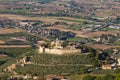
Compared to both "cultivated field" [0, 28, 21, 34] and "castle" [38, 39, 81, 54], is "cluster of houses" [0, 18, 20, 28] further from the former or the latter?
"castle" [38, 39, 81, 54]

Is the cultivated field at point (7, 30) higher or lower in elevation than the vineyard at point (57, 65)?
lower

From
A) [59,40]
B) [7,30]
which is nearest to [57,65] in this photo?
[59,40]

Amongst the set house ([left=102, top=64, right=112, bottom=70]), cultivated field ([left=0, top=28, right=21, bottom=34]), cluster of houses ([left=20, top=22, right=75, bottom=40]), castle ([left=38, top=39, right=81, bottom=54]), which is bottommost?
cluster of houses ([left=20, top=22, right=75, bottom=40])

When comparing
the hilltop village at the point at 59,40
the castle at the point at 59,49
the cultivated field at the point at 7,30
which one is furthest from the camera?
the cultivated field at the point at 7,30

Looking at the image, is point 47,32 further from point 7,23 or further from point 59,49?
point 59,49

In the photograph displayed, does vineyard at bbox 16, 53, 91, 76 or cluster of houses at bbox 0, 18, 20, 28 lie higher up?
vineyard at bbox 16, 53, 91, 76

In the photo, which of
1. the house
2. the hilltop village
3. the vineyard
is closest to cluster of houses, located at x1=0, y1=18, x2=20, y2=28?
the hilltop village

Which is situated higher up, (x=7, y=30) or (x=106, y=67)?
(x=106, y=67)

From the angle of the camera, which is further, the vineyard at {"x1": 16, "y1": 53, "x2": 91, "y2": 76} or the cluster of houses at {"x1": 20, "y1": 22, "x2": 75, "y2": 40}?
the cluster of houses at {"x1": 20, "y1": 22, "x2": 75, "y2": 40}

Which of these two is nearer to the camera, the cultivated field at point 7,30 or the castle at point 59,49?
the castle at point 59,49

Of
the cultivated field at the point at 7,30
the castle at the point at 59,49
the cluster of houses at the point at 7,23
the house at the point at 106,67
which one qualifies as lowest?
the cluster of houses at the point at 7,23

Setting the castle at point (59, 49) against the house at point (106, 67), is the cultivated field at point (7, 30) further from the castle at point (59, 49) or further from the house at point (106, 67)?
the house at point (106, 67)

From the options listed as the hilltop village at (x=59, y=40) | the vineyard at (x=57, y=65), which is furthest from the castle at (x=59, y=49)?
the vineyard at (x=57, y=65)

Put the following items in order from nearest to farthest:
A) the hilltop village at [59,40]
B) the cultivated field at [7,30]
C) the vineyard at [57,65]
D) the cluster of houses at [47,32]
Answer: the vineyard at [57,65], the hilltop village at [59,40], the cluster of houses at [47,32], the cultivated field at [7,30]
